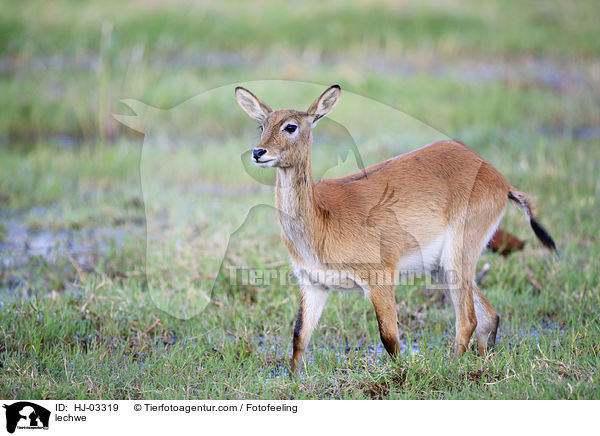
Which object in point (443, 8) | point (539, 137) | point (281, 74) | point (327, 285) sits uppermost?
point (443, 8)

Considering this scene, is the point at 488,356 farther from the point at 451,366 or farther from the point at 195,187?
the point at 195,187

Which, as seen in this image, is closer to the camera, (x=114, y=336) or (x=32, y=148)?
(x=114, y=336)

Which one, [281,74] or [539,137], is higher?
[281,74]

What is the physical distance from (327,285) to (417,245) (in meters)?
0.63

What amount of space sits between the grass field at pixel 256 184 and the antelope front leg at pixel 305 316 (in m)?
0.15

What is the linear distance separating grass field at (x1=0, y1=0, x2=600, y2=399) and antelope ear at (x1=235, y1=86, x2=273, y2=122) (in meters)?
0.98

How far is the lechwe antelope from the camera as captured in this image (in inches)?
171

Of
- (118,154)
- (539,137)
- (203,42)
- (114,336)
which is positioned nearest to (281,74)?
(203,42)

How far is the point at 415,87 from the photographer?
34.2ft

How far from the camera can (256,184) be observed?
8102 millimetres

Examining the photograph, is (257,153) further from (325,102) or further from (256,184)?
(256,184)

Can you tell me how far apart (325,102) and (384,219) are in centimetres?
80
